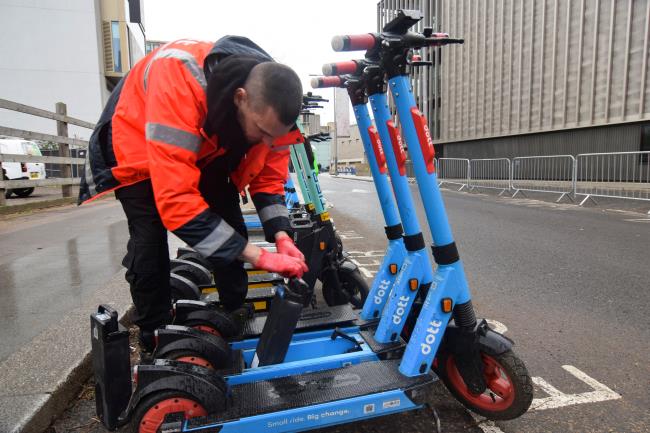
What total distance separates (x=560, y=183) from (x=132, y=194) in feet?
56.5

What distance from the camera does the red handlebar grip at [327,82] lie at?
104 inches

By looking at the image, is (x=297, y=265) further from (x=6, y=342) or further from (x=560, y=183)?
(x=560, y=183)

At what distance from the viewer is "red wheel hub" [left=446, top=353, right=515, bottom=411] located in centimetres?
189

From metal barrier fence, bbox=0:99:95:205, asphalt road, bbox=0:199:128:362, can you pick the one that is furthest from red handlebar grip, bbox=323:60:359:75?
metal barrier fence, bbox=0:99:95:205

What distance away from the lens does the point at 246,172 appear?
229 centimetres

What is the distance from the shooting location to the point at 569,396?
7.14ft

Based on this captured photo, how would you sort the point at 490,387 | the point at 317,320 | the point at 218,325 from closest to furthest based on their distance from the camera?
the point at 490,387 → the point at 218,325 → the point at 317,320

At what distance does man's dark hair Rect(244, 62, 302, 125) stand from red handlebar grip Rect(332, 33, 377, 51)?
0.30 metres

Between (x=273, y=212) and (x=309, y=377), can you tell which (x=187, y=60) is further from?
(x=309, y=377)

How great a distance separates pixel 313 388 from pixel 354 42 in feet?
4.70

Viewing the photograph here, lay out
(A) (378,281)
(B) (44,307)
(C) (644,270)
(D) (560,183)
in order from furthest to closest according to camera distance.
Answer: (D) (560,183)
(C) (644,270)
(B) (44,307)
(A) (378,281)

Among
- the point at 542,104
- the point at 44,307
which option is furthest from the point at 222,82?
the point at 542,104

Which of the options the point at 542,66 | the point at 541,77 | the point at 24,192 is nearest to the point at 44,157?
the point at 24,192

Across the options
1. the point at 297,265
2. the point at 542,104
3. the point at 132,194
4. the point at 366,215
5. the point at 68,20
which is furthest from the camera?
the point at 68,20
